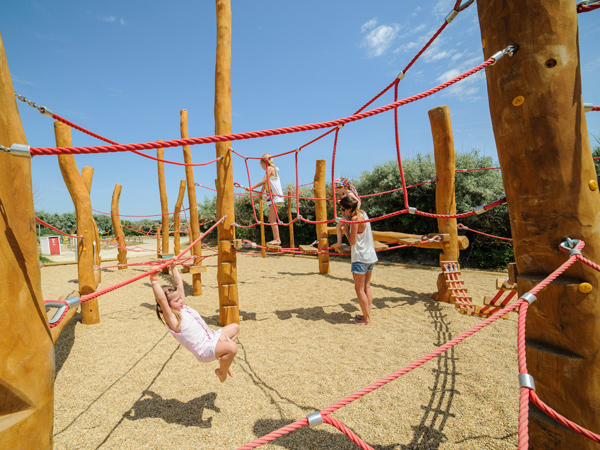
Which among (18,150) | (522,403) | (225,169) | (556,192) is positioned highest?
(225,169)

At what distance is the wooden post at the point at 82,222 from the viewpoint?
13.6 ft

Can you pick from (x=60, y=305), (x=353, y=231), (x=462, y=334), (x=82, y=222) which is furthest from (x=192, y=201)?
(x=462, y=334)

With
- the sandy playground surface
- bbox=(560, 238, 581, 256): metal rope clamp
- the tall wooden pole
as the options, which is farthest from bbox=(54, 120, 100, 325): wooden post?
bbox=(560, 238, 581, 256): metal rope clamp

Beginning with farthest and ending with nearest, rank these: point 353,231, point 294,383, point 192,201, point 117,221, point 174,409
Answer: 1. point 117,221
2. point 192,201
3. point 353,231
4. point 294,383
5. point 174,409

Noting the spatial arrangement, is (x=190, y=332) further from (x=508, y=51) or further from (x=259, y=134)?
(x=508, y=51)

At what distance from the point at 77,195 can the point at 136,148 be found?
3740mm

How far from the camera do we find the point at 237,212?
1655 centimetres

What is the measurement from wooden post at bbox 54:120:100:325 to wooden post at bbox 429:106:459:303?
203 inches

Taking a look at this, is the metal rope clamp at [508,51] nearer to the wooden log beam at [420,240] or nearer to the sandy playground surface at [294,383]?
A: the sandy playground surface at [294,383]

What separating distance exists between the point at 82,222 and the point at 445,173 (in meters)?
5.36

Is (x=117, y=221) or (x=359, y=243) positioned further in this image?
(x=117, y=221)

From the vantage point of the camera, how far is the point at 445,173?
464cm

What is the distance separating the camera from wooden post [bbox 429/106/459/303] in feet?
15.1

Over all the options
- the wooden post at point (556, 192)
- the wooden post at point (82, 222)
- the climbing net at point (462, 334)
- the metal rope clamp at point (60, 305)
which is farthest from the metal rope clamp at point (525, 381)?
the wooden post at point (82, 222)
